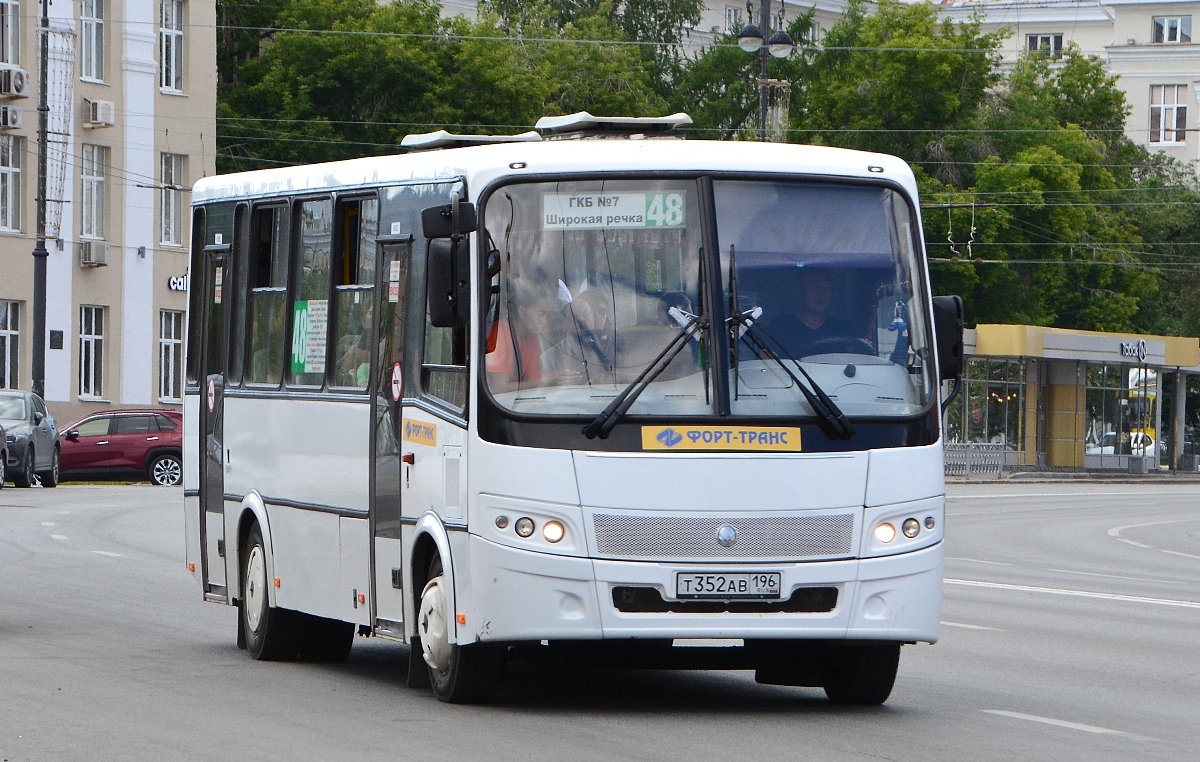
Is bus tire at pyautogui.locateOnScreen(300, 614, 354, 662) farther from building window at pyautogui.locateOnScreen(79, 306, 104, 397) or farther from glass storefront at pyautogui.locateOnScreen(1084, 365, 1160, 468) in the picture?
glass storefront at pyautogui.locateOnScreen(1084, 365, 1160, 468)

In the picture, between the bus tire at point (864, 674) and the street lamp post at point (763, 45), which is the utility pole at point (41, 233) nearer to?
the street lamp post at point (763, 45)

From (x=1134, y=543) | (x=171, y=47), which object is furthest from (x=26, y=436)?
(x=171, y=47)

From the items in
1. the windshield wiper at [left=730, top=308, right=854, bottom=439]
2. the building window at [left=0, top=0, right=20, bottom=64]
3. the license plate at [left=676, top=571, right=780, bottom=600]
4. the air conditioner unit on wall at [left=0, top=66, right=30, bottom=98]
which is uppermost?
the building window at [left=0, top=0, right=20, bottom=64]

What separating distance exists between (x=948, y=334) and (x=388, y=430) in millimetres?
2736

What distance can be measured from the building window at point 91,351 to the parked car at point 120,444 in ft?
29.4

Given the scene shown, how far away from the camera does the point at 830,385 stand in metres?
10.3

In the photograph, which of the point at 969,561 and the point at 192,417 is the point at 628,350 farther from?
the point at 969,561

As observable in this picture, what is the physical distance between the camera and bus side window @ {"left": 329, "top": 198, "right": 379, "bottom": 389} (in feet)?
38.7

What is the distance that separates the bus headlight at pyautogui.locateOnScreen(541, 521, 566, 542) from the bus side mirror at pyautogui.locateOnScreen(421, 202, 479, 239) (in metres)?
1.35

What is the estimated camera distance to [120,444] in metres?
44.1

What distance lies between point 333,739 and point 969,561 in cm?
1690

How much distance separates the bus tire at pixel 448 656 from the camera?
34.2ft

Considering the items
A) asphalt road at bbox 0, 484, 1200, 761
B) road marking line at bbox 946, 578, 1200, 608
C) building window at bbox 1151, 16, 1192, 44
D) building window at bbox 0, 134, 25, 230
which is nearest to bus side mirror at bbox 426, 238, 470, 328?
asphalt road at bbox 0, 484, 1200, 761

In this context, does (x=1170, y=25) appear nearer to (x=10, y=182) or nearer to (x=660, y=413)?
(x=10, y=182)
